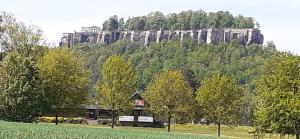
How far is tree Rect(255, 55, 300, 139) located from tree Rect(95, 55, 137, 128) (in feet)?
74.9

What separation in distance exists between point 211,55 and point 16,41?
133155 mm

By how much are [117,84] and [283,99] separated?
2564 centimetres

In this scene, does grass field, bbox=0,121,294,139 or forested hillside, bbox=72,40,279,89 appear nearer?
grass field, bbox=0,121,294,139

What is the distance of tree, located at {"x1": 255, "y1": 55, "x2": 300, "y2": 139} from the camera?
44.5m

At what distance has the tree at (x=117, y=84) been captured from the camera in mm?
66375

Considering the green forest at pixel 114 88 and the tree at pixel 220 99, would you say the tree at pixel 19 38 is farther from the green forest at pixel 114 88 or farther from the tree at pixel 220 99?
the tree at pixel 220 99

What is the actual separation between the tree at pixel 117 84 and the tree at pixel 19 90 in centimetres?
Result: 1069

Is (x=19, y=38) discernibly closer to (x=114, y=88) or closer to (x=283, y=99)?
(x=114, y=88)

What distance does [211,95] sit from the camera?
222ft

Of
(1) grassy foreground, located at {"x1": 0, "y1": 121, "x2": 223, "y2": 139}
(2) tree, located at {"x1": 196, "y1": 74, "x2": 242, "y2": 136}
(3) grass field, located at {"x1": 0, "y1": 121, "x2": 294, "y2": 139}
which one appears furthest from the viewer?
(2) tree, located at {"x1": 196, "y1": 74, "x2": 242, "y2": 136}

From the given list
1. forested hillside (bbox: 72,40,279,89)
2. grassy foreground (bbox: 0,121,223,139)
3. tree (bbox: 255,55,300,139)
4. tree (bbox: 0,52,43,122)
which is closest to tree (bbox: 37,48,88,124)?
tree (bbox: 0,52,43,122)

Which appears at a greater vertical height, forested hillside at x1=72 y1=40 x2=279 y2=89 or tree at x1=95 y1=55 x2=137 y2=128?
tree at x1=95 y1=55 x2=137 y2=128

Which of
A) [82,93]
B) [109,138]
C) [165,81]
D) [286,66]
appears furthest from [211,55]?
[109,138]

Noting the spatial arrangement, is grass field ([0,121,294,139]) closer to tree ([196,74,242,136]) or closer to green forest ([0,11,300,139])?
green forest ([0,11,300,139])
